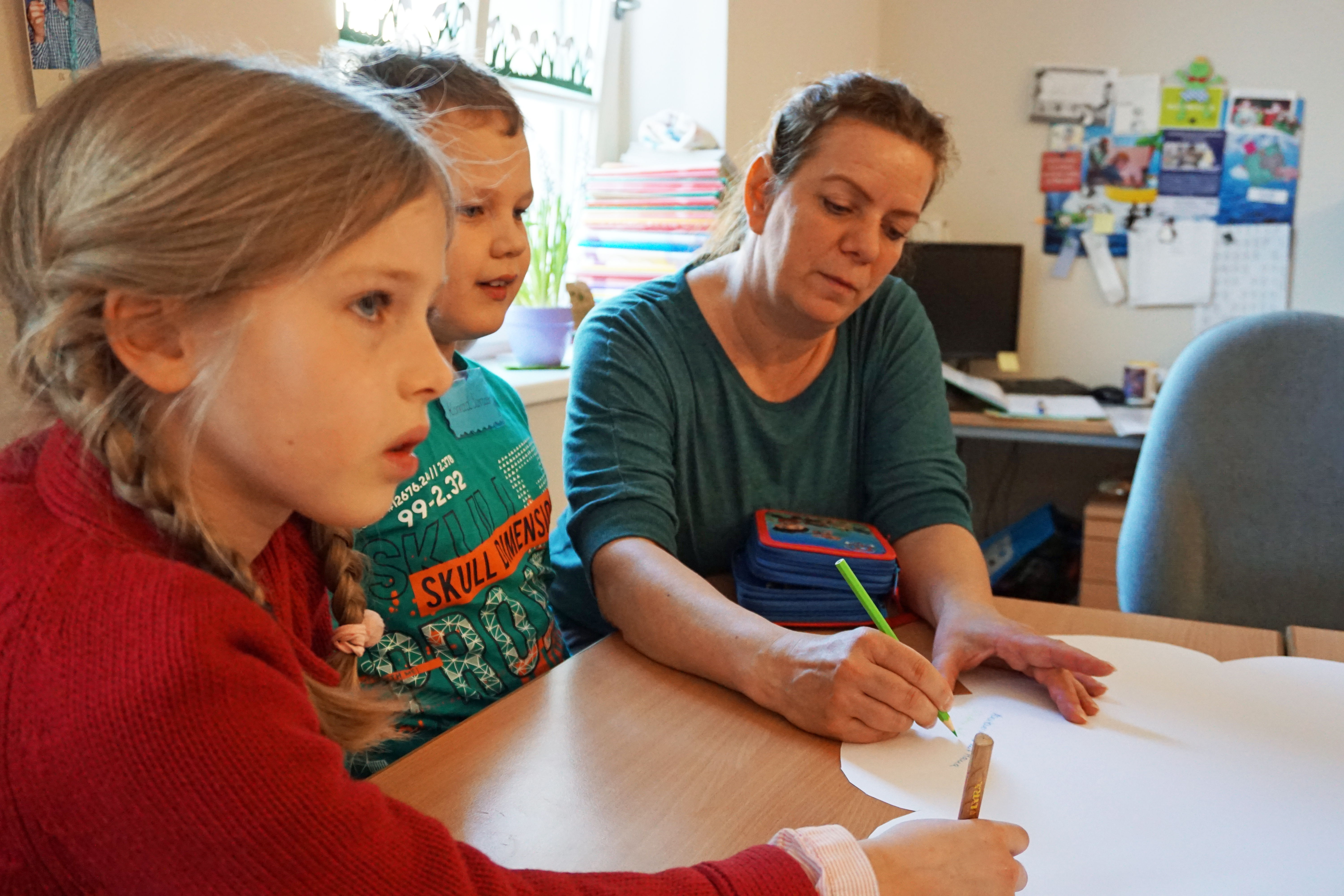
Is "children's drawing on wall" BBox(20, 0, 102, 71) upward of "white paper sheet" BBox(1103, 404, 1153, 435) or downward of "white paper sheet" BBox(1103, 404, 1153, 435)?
upward

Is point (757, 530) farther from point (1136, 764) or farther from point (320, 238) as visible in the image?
point (320, 238)

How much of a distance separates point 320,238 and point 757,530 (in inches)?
26.8

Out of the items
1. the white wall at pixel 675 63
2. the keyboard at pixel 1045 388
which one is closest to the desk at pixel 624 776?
the white wall at pixel 675 63

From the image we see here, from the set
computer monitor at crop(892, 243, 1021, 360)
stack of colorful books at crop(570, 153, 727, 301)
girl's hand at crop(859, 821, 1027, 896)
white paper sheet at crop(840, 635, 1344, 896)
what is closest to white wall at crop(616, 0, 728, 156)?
stack of colorful books at crop(570, 153, 727, 301)

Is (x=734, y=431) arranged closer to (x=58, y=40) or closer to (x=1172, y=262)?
(x=58, y=40)

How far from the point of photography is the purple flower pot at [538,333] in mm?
2070

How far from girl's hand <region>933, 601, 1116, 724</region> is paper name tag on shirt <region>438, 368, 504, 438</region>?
0.53m

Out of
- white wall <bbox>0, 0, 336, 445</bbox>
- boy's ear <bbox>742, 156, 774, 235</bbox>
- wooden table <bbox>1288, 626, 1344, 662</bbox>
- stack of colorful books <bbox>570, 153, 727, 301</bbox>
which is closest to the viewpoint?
white wall <bbox>0, 0, 336, 445</bbox>

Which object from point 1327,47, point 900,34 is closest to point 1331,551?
point 1327,47

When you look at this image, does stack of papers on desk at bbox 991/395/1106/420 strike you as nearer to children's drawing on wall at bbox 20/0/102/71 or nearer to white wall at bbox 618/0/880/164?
white wall at bbox 618/0/880/164

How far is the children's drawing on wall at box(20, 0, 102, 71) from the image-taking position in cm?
97

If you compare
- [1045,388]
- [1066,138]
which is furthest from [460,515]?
[1066,138]

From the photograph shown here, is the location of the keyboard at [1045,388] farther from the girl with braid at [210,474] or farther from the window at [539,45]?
the girl with braid at [210,474]

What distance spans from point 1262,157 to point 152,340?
10.7 ft
